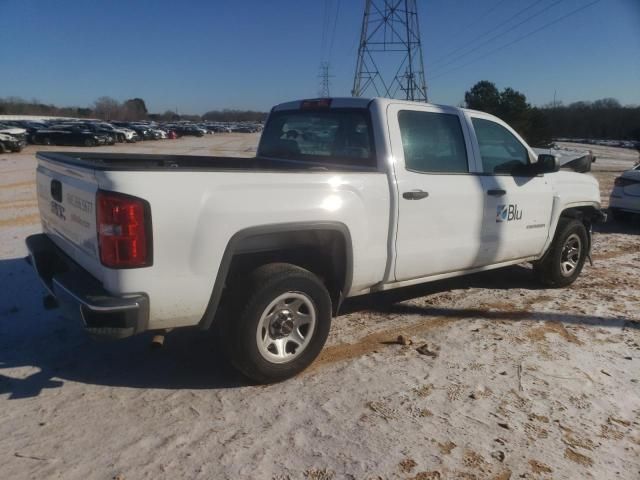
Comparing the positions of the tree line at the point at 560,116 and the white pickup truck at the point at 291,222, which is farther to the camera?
the tree line at the point at 560,116

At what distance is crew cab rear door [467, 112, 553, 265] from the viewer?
4602 mm

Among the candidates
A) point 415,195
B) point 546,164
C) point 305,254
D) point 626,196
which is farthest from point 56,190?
point 626,196

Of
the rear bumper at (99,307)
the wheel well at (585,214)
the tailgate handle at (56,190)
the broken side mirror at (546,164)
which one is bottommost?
the rear bumper at (99,307)

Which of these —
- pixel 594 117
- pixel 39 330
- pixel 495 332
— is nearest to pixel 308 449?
pixel 495 332

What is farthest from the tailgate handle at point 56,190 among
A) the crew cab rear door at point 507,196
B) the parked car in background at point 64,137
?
the parked car in background at point 64,137

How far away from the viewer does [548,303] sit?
17.2 feet

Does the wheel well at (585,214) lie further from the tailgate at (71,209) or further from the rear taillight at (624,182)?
the rear taillight at (624,182)

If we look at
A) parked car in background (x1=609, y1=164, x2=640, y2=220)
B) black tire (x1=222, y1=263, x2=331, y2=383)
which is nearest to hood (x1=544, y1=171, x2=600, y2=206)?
black tire (x1=222, y1=263, x2=331, y2=383)

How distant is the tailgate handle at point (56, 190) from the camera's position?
3.38m

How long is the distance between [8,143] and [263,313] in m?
27.5

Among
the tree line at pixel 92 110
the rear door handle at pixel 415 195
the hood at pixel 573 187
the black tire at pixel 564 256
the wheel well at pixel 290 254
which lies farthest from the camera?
the tree line at pixel 92 110

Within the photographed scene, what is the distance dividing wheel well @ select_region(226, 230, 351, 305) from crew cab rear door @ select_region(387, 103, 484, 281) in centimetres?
51

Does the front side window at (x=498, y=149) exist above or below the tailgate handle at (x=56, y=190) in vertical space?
above

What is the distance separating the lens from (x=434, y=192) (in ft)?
13.3
